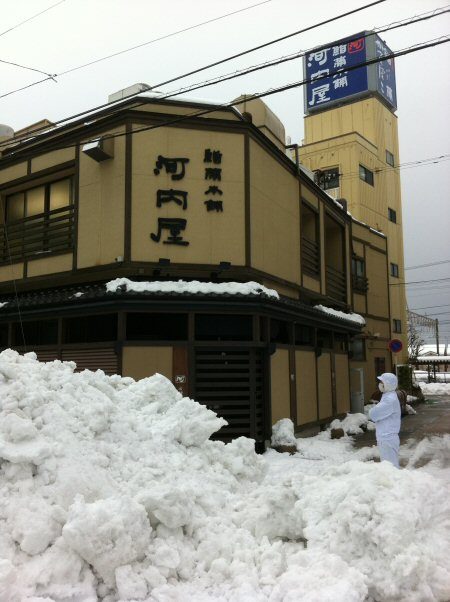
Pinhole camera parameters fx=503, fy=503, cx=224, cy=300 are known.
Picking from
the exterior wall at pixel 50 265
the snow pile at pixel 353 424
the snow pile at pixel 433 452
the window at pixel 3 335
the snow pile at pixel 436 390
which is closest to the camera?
the snow pile at pixel 433 452

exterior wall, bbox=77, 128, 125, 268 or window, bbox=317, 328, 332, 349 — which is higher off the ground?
exterior wall, bbox=77, 128, 125, 268

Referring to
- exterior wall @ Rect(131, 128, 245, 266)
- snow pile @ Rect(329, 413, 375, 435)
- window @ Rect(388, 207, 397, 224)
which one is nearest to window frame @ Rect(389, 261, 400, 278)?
window @ Rect(388, 207, 397, 224)

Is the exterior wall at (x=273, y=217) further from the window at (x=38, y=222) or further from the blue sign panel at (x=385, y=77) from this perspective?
the blue sign panel at (x=385, y=77)

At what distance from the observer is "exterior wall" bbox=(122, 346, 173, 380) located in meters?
10.8

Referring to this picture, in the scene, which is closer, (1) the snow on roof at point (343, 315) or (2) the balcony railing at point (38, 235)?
(2) the balcony railing at point (38, 235)

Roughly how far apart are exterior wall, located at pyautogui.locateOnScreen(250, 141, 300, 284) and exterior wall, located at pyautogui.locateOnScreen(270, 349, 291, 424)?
2218 millimetres

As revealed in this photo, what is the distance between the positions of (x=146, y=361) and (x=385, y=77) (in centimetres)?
2821

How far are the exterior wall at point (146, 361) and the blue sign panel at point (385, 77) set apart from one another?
85.0 ft

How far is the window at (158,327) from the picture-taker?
449 inches

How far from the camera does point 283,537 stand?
496 cm

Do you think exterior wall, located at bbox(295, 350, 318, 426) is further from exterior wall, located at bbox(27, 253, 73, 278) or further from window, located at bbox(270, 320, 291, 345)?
exterior wall, located at bbox(27, 253, 73, 278)

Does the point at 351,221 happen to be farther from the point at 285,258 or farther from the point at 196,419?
the point at 196,419

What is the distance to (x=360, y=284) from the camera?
21.9 meters

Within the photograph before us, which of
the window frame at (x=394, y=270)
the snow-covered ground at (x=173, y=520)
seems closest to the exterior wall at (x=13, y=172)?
the snow-covered ground at (x=173, y=520)
